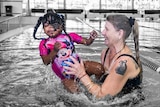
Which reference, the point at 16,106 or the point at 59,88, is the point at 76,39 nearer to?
the point at 59,88

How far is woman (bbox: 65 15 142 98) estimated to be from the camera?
2.79 m

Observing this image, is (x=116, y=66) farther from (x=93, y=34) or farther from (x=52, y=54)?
(x=93, y=34)

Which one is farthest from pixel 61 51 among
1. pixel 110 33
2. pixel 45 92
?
pixel 45 92

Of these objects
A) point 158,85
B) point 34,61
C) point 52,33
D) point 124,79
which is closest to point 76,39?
point 52,33

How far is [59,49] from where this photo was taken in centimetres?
321

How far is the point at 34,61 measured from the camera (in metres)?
6.12

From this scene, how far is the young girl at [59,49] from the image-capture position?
3232 millimetres

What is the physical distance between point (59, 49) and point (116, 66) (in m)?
0.66

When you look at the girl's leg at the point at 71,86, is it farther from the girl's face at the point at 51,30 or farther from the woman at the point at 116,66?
the girl's face at the point at 51,30

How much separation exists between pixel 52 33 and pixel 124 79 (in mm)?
926

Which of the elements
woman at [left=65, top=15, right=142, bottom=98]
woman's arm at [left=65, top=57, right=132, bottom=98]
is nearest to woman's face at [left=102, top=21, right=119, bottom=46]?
woman at [left=65, top=15, right=142, bottom=98]

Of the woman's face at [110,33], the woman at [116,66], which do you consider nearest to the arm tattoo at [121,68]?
the woman at [116,66]

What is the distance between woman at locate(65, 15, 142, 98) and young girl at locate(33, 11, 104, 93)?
1.20 ft

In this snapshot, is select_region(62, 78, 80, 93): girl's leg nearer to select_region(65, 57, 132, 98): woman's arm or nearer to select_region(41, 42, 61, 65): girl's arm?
select_region(41, 42, 61, 65): girl's arm
